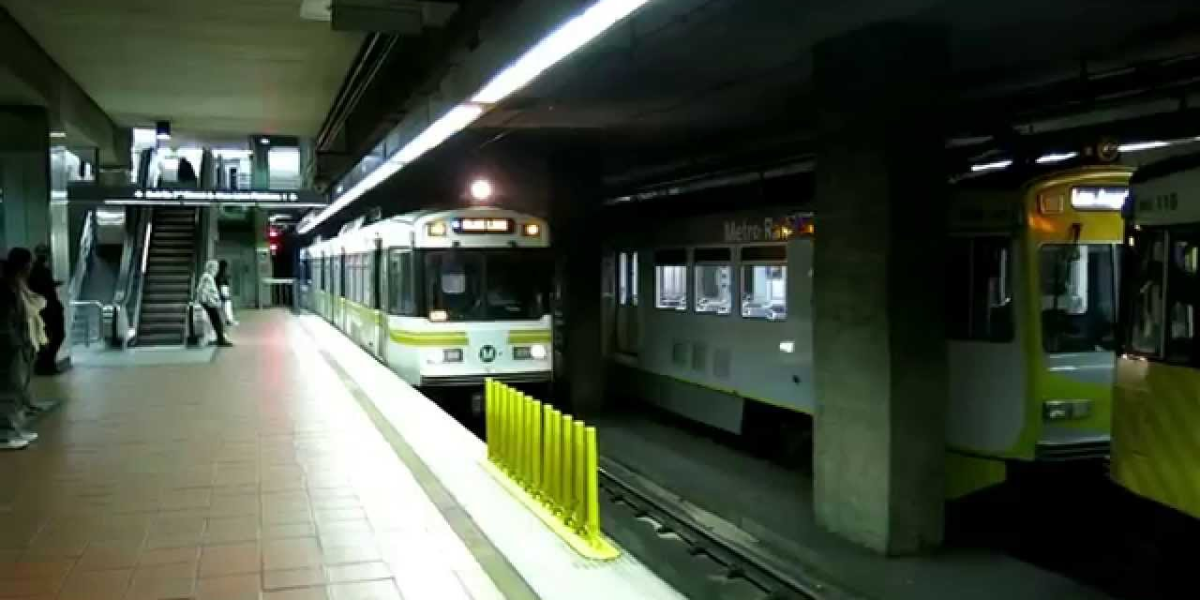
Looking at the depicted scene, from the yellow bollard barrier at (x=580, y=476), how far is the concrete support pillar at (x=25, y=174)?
11.8 m

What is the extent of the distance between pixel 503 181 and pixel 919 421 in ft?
38.3

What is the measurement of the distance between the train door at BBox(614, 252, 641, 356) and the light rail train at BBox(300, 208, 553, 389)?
3020 millimetres

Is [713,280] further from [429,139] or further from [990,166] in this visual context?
[429,139]

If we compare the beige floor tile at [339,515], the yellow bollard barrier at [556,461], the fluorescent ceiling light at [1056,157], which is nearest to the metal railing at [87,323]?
the beige floor tile at [339,515]

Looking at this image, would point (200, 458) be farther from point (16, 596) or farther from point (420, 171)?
point (420, 171)

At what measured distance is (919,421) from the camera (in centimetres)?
802

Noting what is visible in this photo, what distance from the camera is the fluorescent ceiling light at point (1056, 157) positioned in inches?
344

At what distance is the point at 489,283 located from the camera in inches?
504

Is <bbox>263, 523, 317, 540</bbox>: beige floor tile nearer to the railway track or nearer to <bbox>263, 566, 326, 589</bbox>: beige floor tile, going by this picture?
<bbox>263, 566, 326, 589</bbox>: beige floor tile

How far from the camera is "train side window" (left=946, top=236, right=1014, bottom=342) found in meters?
8.40

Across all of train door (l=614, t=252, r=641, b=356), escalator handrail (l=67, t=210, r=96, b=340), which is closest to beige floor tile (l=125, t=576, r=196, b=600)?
train door (l=614, t=252, r=641, b=356)

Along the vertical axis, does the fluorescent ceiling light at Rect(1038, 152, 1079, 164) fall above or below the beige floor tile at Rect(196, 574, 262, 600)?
above

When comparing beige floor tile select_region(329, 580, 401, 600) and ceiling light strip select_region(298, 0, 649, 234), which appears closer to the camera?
ceiling light strip select_region(298, 0, 649, 234)

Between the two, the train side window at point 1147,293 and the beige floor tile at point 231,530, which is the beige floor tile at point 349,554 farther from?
the train side window at point 1147,293
